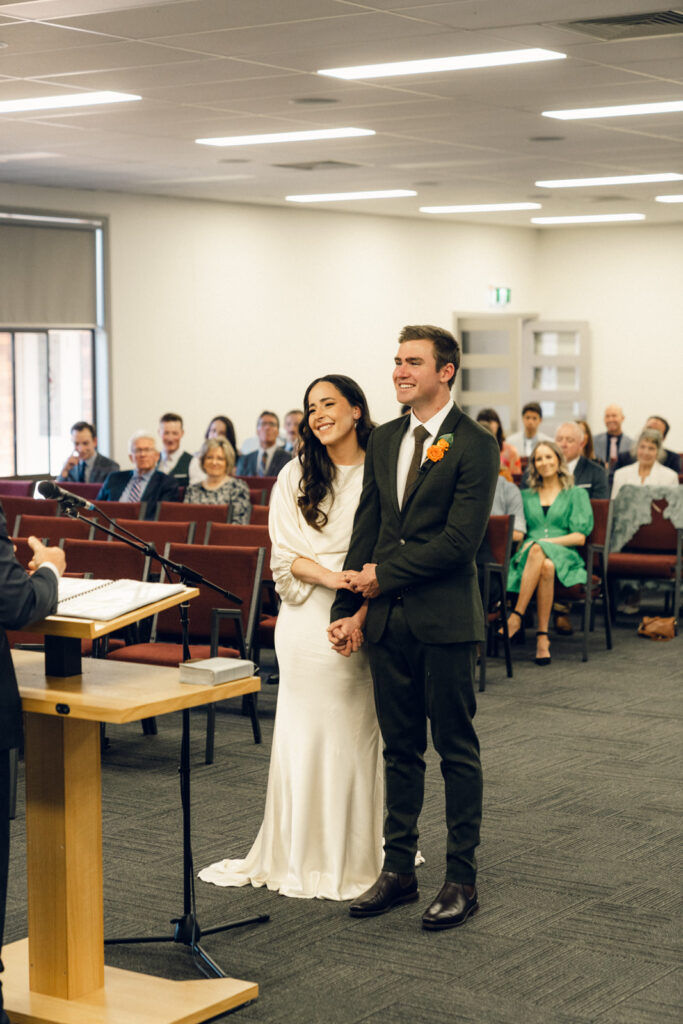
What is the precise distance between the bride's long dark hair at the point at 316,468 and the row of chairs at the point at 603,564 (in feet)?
11.1

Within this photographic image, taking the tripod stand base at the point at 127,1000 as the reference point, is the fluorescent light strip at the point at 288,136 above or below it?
above

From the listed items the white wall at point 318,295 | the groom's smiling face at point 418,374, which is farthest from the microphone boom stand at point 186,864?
the white wall at point 318,295

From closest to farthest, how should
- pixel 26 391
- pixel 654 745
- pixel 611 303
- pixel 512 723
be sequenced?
1. pixel 654 745
2. pixel 512 723
3. pixel 26 391
4. pixel 611 303

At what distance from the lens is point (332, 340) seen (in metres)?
15.5

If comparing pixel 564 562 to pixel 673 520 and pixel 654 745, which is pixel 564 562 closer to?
pixel 673 520

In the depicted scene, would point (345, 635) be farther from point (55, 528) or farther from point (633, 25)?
point (55, 528)

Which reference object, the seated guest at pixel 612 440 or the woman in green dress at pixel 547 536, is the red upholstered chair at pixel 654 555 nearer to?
the woman in green dress at pixel 547 536

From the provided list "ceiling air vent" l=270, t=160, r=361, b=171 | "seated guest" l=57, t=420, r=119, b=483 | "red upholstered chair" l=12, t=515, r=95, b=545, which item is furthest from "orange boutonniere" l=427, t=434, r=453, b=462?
"ceiling air vent" l=270, t=160, r=361, b=171

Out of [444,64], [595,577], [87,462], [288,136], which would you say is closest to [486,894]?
[444,64]

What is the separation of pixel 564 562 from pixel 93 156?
16.7 ft

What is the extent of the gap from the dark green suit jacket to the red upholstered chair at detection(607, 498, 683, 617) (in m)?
5.32

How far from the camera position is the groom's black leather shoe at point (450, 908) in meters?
3.86

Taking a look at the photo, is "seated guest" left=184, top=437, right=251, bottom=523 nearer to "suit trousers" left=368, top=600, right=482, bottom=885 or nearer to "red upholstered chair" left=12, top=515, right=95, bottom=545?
"red upholstered chair" left=12, top=515, right=95, bottom=545

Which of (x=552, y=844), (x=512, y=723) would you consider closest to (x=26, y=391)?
(x=512, y=723)
